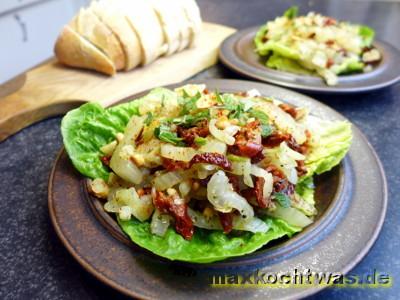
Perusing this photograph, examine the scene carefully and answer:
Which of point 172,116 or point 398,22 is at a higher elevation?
point 172,116

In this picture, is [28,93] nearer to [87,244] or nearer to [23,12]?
[87,244]

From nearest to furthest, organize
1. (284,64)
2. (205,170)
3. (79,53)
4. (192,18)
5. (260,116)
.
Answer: (205,170)
(260,116)
(79,53)
(284,64)
(192,18)

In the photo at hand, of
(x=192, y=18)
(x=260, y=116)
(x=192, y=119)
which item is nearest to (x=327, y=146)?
(x=260, y=116)

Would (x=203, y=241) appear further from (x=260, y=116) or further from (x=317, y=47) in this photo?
(x=317, y=47)

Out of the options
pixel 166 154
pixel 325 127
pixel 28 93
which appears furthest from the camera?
pixel 28 93

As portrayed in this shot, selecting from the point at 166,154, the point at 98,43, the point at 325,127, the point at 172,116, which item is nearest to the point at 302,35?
the point at 325,127

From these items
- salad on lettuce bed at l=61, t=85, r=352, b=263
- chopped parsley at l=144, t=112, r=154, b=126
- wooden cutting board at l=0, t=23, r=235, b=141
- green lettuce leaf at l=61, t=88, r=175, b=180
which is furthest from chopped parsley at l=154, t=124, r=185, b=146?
wooden cutting board at l=0, t=23, r=235, b=141
